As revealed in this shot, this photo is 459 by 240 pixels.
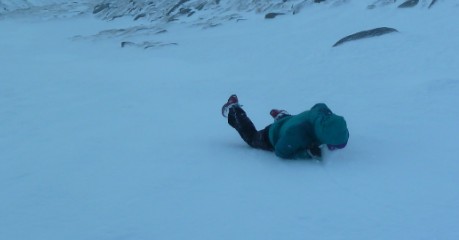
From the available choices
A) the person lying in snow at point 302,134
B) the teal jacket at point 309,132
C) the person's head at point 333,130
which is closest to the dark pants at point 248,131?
the person lying in snow at point 302,134

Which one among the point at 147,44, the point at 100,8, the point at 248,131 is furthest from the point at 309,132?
the point at 100,8

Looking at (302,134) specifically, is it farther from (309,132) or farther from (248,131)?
(248,131)

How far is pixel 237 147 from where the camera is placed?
4496mm

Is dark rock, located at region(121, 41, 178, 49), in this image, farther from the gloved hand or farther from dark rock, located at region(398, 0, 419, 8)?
the gloved hand

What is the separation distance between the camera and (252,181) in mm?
3484

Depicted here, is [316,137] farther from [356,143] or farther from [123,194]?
[123,194]

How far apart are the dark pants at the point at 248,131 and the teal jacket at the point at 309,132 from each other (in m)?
0.20

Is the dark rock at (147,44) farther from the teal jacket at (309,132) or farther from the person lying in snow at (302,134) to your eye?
the teal jacket at (309,132)

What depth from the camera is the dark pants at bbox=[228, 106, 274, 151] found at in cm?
420

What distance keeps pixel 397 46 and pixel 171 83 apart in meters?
3.58

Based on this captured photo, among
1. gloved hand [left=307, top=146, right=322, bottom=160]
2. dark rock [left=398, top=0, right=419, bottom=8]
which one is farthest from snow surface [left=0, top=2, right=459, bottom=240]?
dark rock [left=398, top=0, right=419, bottom=8]

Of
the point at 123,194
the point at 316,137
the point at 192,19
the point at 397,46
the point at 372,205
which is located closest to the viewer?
the point at 372,205

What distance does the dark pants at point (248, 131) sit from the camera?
4.20 m

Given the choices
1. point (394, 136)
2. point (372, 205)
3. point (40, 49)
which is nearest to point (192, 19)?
point (40, 49)
